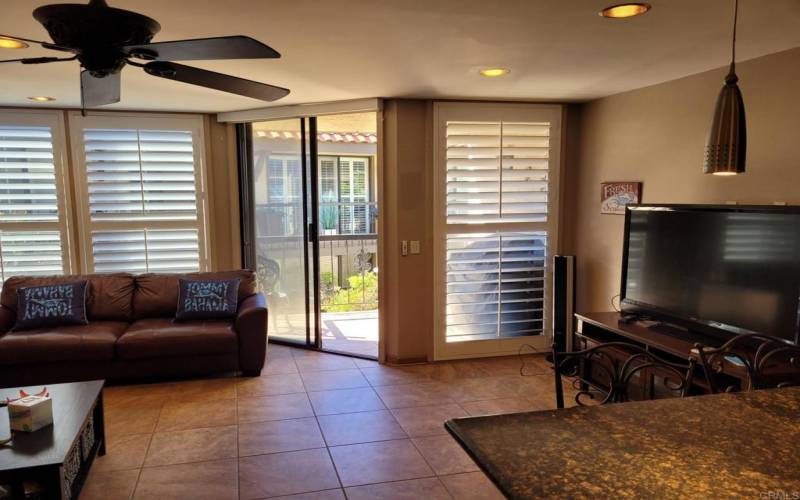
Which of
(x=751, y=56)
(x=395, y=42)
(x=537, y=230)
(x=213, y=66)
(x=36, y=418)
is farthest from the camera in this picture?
(x=537, y=230)

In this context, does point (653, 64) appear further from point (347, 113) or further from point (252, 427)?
point (252, 427)

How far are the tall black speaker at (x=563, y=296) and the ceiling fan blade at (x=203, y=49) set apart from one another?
3326 millimetres

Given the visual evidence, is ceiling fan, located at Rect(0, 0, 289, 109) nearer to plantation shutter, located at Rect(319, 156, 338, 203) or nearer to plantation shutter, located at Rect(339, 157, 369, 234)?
plantation shutter, located at Rect(319, 156, 338, 203)

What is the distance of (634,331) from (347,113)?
2.89 meters

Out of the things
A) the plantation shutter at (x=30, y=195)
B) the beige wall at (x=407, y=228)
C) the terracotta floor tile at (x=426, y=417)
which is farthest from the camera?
the plantation shutter at (x=30, y=195)

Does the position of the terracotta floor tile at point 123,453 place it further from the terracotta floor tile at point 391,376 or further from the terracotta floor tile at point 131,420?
the terracotta floor tile at point 391,376

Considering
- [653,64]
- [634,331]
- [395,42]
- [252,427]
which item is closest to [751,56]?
[653,64]

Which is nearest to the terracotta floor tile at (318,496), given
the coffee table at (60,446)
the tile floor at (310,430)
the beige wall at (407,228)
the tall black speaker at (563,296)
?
the tile floor at (310,430)

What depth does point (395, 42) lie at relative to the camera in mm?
2713

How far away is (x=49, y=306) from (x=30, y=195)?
4.36ft

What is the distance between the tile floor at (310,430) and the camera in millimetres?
2750

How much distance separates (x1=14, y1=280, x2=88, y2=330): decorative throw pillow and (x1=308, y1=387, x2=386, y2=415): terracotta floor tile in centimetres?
207

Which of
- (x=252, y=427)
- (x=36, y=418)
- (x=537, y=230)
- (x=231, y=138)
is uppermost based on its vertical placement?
(x=231, y=138)

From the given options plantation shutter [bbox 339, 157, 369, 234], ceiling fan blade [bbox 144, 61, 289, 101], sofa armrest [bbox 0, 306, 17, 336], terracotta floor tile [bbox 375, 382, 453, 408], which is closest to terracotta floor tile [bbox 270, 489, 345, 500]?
terracotta floor tile [bbox 375, 382, 453, 408]
